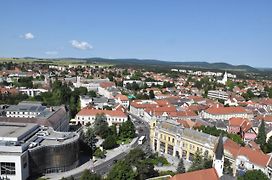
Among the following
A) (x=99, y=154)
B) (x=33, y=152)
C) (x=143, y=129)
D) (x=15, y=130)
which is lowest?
(x=143, y=129)

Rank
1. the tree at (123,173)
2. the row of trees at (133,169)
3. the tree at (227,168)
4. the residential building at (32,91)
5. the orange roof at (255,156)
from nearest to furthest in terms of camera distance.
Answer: the tree at (123,173) → the row of trees at (133,169) → the tree at (227,168) → the orange roof at (255,156) → the residential building at (32,91)

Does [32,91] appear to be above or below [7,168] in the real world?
above

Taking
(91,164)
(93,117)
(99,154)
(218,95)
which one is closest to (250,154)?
(99,154)

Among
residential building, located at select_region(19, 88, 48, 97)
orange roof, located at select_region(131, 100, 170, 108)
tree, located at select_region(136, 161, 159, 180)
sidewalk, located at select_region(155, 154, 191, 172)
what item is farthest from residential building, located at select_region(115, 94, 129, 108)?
tree, located at select_region(136, 161, 159, 180)

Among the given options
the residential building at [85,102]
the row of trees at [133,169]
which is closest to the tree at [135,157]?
the row of trees at [133,169]

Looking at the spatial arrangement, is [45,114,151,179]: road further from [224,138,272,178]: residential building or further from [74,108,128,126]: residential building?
[224,138,272,178]: residential building

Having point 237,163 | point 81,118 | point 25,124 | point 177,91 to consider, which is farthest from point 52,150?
point 177,91

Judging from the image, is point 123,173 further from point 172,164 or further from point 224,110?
point 224,110

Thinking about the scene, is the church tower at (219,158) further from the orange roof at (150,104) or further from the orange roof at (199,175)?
the orange roof at (150,104)
